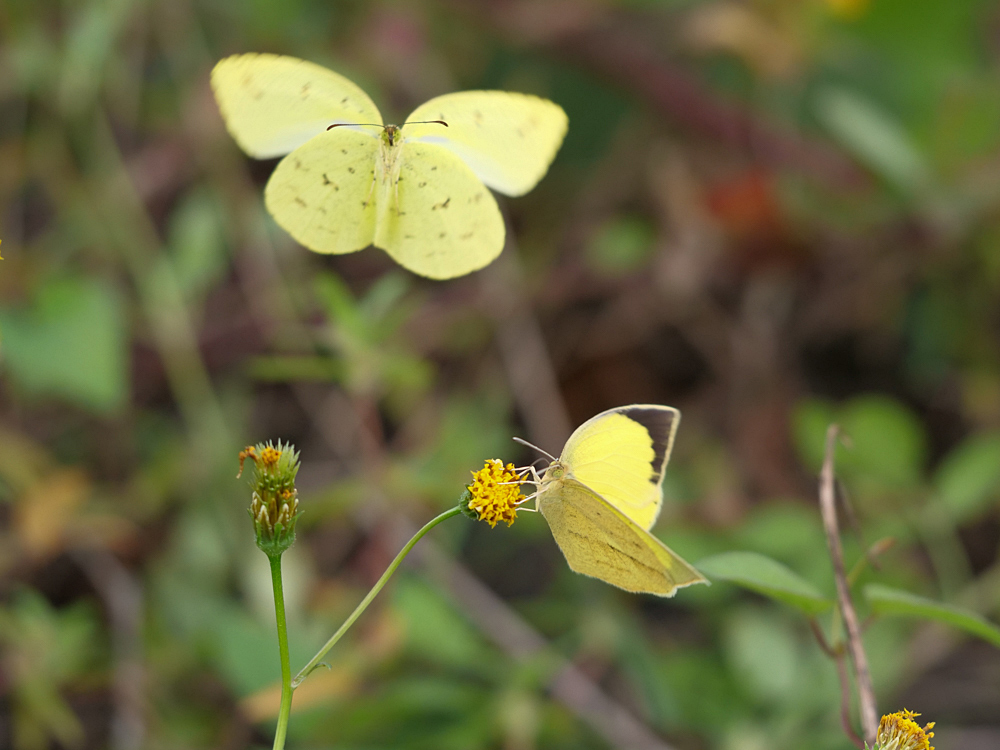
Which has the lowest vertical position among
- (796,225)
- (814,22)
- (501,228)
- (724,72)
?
(796,225)

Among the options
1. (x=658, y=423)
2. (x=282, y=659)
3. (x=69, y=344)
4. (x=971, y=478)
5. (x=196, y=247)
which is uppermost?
(x=658, y=423)

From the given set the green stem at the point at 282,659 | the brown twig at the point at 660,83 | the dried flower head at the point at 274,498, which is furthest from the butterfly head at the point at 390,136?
the brown twig at the point at 660,83

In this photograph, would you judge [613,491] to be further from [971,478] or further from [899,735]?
[971,478]

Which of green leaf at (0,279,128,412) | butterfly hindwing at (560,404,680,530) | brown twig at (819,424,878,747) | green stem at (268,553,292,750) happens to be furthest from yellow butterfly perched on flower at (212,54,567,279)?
green leaf at (0,279,128,412)

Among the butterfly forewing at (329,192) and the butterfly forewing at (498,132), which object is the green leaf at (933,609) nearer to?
the butterfly forewing at (498,132)

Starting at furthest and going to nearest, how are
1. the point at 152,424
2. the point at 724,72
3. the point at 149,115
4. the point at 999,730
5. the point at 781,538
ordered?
the point at 724,72
the point at 149,115
the point at 152,424
the point at 999,730
the point at 781,538

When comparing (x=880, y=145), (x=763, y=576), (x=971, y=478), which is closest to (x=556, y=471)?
(x=763, y=576)

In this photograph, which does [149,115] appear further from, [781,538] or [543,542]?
[781,538]

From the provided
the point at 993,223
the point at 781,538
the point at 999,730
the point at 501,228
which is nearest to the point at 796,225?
the point at 993,223
